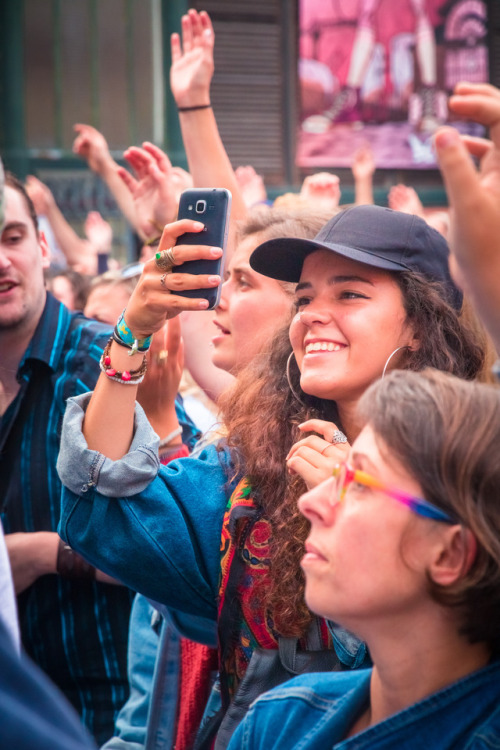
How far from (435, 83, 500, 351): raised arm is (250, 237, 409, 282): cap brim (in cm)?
52

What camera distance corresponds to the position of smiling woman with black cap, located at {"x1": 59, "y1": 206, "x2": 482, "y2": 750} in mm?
1563

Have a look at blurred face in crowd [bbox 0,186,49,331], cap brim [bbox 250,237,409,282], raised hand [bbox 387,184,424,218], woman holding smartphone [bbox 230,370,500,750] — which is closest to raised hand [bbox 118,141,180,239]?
blurred face in crowd [bbox 0,186,49,331]

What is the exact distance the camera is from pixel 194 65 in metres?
2.51

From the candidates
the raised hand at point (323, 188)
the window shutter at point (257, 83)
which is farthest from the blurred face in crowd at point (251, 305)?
the window shutter at point (257, 83)

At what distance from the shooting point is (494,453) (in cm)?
114

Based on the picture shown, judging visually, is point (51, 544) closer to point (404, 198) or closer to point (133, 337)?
point (133, 337)

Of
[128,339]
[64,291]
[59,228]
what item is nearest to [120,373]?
[128,339]

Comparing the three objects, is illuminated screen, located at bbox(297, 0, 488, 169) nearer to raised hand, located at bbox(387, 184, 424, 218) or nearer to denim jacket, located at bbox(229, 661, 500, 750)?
raised hand, located at bbox(387, 184, 424, 218)

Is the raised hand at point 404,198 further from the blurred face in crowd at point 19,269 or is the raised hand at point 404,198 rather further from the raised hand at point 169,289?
the raised hand at point 169,289

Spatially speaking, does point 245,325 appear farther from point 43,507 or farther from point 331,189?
point 331,189

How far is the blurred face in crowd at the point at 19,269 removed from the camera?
230 cm

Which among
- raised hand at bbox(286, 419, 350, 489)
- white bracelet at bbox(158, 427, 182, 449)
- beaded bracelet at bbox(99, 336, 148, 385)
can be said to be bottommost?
white bracelet at bbox(158, 427, 182, 449)

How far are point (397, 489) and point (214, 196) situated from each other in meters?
0.71

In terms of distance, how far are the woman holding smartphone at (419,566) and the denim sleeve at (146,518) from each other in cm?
49
